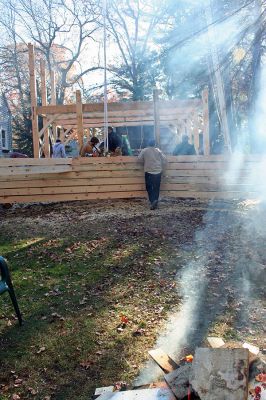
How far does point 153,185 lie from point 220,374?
6119 mm

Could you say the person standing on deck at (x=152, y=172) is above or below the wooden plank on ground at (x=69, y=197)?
above

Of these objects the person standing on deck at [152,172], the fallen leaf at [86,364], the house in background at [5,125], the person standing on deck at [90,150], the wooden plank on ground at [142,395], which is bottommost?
the fallen leaf at [86,364]

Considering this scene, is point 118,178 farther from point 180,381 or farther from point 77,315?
point 180,381

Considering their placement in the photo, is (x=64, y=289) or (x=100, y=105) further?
(x=100, y=105)

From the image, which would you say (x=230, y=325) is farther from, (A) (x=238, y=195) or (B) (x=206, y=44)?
(B) (x=206, y=44)

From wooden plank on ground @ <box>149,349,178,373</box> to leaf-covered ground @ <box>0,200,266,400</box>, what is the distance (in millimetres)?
234

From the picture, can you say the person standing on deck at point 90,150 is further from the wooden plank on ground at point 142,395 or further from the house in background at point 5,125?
the house in background at point 5,125

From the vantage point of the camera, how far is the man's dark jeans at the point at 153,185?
8789 millimetres

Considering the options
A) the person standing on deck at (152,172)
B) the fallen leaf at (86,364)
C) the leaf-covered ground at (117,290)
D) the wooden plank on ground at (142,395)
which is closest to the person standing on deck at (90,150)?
the person standing on deck at (152,172)

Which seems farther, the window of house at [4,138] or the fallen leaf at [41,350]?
the window of house at [4,138]

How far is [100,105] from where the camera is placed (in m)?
10.7

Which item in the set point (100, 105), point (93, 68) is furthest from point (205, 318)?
point (93, 68)

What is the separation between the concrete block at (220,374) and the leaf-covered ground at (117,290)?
2.83ft

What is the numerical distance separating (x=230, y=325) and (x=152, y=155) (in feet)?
16.9
